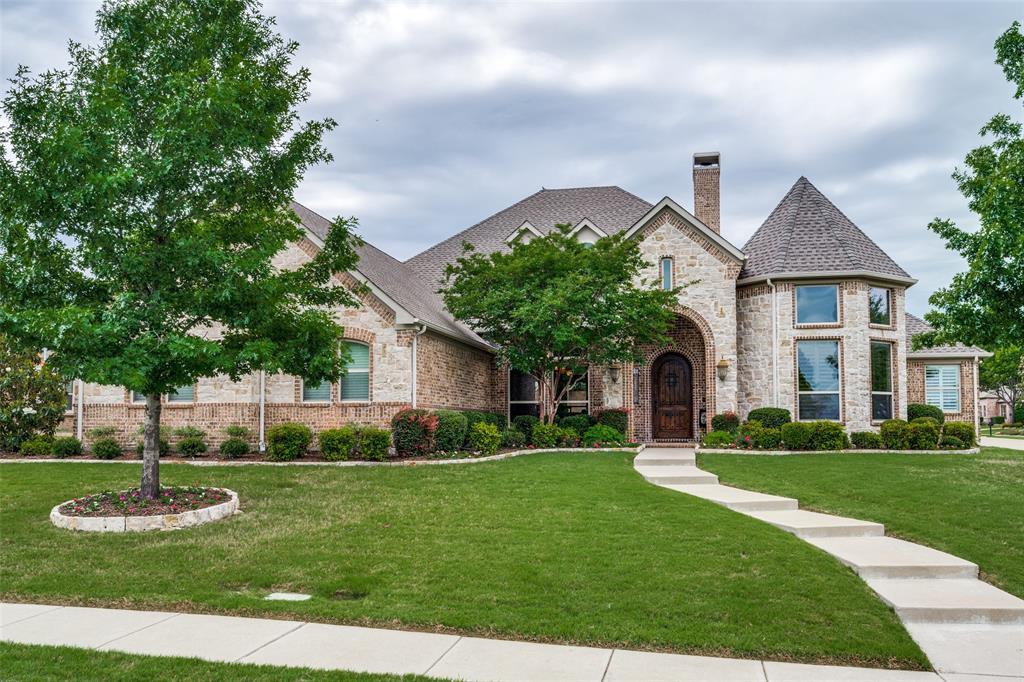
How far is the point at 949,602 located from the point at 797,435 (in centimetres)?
1254

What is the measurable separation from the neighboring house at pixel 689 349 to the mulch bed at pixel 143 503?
673 centimetres

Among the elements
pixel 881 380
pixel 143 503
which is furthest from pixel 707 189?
pixel 143 503

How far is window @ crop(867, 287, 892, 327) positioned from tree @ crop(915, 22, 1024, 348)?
36.4 ft

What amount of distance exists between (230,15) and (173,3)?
0.75m

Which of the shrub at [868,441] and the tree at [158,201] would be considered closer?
the tree at [158,201]

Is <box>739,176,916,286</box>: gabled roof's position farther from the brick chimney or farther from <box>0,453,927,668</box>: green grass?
<box>0,453,927,668</box>: green grass

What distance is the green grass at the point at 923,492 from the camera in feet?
27.7

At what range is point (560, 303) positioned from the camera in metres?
17.1

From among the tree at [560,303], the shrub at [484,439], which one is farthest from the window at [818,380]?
the shrub at [484,439]

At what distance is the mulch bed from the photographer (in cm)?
966

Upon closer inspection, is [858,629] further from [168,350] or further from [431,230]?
[431,230]

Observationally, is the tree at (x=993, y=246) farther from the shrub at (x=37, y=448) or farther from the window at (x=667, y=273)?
the shrub at (x=37, y=448)

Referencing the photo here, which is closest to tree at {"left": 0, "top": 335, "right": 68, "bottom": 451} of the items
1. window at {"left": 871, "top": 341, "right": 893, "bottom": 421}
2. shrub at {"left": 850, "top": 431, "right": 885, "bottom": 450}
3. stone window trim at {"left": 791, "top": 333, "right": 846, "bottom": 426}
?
stone window trim at {"left": 791, "top": 333, "right": 846, "bottom": 426}

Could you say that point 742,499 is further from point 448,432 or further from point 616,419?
point 616,419
